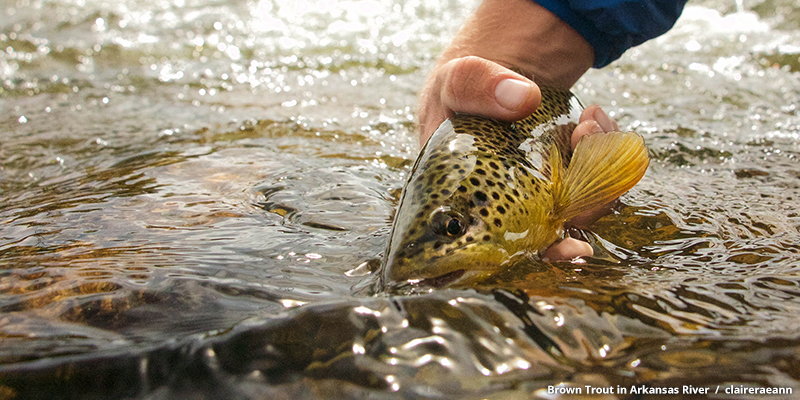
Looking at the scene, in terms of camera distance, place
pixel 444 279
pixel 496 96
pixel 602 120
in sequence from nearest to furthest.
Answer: pixel 444 279 < pixel 496 96 < pixel 602 120

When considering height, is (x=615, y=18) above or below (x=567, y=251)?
above

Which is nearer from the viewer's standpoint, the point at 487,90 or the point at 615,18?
the point at 487,90

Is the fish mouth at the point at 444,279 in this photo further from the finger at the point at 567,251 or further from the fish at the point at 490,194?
the finger at the point at 567,251

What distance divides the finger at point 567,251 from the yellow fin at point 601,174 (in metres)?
0.18

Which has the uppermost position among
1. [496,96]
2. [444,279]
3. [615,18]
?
[615,18]

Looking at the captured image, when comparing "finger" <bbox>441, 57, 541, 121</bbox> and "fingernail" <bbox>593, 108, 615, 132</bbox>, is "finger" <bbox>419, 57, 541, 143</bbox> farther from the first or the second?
"fingernail" <bbox>593, 108, 615, 132</bbox>

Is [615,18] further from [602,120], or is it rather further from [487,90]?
[487,90]

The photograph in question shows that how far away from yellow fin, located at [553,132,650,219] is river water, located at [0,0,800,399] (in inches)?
8.7

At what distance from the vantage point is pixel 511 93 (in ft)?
8.39

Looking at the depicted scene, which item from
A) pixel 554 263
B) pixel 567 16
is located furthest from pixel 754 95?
pixel 554 263

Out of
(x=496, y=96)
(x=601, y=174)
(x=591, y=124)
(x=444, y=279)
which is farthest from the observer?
(x=591, y=124)

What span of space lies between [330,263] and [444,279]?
510mm

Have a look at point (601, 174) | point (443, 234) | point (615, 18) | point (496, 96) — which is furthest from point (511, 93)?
point (615, 18)

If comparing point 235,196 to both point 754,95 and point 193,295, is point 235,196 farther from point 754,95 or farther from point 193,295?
point 754,95
